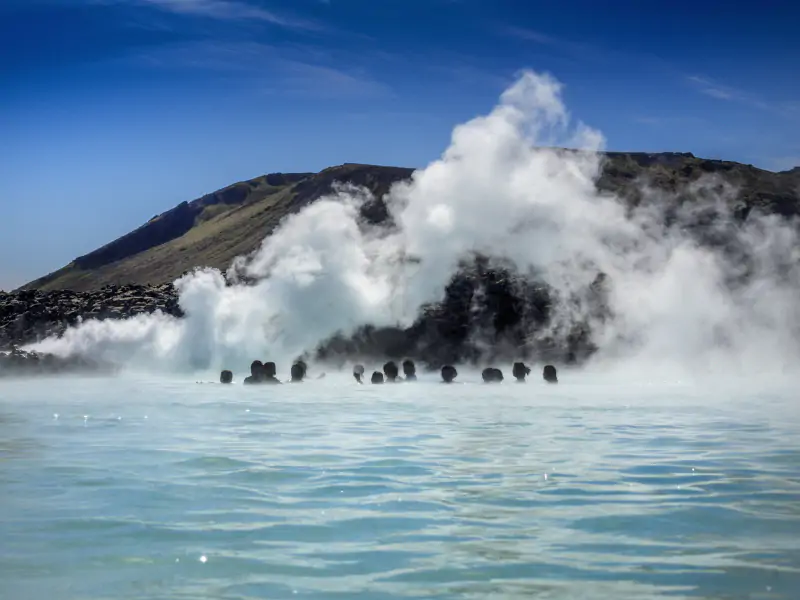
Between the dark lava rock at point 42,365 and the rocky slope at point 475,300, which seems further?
the rocky slope at point 475,300

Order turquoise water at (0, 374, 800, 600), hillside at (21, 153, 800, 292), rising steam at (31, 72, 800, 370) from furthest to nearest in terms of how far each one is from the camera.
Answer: hillside at (21, 153, 800, 292)
rising steam at (31, 72, 800, 370)
turquoise water at (0, 374, 800, 600)

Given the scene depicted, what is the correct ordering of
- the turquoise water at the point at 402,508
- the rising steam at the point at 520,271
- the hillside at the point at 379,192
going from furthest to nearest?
the hillside at the point at 379,192 < the rising steam at the point at 520,271 < the turquoise water at the point at 402,508

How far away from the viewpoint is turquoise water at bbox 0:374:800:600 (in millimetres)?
11172


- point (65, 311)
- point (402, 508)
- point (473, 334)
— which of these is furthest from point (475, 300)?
point (402, 508)

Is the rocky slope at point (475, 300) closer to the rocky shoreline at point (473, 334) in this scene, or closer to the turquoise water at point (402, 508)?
the rocky shoreline at point (473, 334)

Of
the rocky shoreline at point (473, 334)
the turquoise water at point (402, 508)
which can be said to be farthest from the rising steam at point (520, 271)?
the turquoise water at point (402, 508)

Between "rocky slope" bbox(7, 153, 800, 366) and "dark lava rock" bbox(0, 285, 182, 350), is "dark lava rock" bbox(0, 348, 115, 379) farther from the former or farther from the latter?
"rocky slope" bbox(7, 153, 800, 366)

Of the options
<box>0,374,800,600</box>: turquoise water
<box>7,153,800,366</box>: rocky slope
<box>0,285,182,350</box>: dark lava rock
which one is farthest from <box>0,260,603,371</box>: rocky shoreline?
<box>0,374,800,600</box>: turquoise water

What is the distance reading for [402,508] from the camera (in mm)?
15547

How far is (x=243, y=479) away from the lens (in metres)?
19.0

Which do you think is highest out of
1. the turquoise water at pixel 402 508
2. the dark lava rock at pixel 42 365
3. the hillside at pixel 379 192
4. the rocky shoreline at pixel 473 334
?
the hillside at pixel 379 192

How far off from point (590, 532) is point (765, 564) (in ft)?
8.61

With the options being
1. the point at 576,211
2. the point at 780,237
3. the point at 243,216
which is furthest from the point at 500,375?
the point at 243,216

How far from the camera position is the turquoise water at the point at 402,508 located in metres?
11.2
